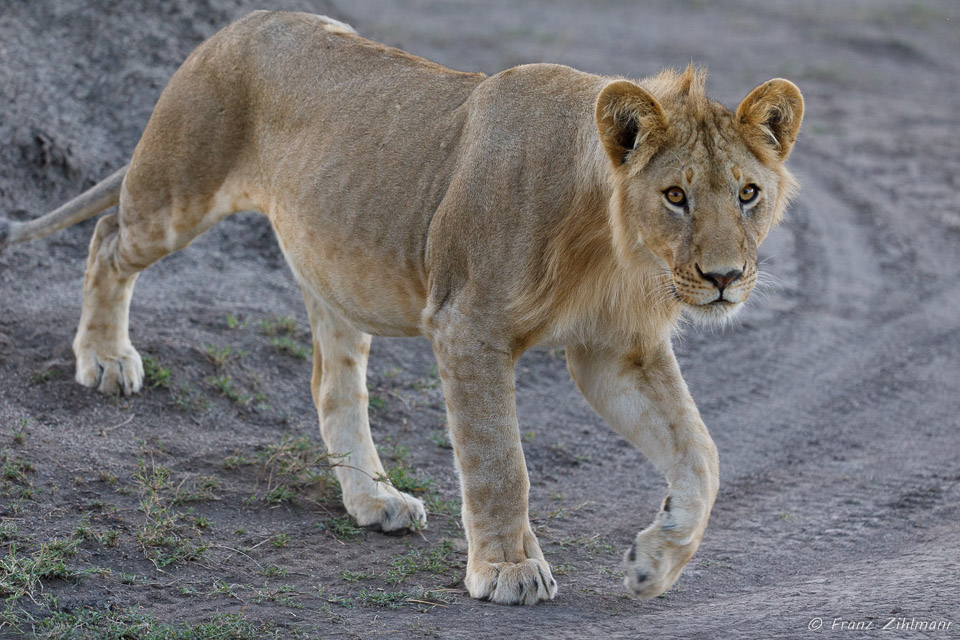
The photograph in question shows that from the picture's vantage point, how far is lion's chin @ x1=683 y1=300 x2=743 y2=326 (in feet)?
11.5

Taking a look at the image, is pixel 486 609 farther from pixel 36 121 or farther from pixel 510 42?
pixel 510 42

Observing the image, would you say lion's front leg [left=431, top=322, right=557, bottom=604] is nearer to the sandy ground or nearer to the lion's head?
the sandy ground

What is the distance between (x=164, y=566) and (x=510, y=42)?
13.8 metres

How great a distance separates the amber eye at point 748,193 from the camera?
3.51m

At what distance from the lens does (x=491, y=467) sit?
12.7ft

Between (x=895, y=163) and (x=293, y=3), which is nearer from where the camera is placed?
(x=293, y=3)

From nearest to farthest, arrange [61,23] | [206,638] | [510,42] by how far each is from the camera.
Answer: [206,638]
[61,23]
[510,42]

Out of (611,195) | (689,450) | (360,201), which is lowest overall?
(689,450)

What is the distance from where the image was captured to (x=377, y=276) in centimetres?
441

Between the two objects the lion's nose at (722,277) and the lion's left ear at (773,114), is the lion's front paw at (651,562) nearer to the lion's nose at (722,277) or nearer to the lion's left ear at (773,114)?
the lion's nose at (722,277)

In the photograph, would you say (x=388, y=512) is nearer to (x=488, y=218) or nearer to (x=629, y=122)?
(x=488, y=218)

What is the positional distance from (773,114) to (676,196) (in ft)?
1.53

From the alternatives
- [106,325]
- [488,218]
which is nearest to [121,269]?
[106,325]

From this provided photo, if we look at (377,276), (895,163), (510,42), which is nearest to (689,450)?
(377,276)
